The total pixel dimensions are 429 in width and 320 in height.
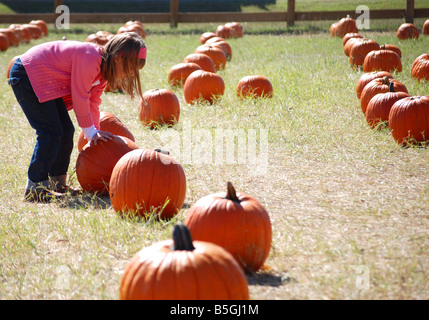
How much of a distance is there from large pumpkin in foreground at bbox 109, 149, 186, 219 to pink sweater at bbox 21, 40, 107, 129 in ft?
2.30

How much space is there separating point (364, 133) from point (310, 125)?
26.0 inches

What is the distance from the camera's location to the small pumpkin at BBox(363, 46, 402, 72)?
9.37m

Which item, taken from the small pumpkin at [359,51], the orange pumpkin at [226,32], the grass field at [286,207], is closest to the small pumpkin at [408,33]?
the small pumpkin at [359,51]

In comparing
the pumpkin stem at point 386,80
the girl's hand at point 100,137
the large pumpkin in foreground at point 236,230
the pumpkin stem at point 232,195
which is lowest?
the large pumpkin in foreground at point 236,230

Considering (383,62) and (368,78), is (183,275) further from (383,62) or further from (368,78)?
(383,62)

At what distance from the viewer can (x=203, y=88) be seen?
25.9ft

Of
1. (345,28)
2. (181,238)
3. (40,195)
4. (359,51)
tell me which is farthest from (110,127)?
(345,28)

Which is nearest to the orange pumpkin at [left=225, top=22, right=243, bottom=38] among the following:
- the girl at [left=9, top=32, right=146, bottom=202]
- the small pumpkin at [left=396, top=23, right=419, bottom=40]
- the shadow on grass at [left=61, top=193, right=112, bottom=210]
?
the small pumpkin at [left=396, top=23, right=419, bottom=40]

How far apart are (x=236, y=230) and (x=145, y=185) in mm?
1095

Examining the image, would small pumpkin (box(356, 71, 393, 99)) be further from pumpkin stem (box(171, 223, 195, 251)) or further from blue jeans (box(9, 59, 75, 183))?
pumpkin stem (box(171, 223, 195, 251))

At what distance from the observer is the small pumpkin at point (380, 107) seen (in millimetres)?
6180

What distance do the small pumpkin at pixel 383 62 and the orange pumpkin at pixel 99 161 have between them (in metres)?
6.16

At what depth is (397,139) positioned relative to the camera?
5805mm

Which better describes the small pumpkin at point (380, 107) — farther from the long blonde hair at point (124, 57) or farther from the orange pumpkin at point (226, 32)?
the orange pumpkin at point (226, 32)
